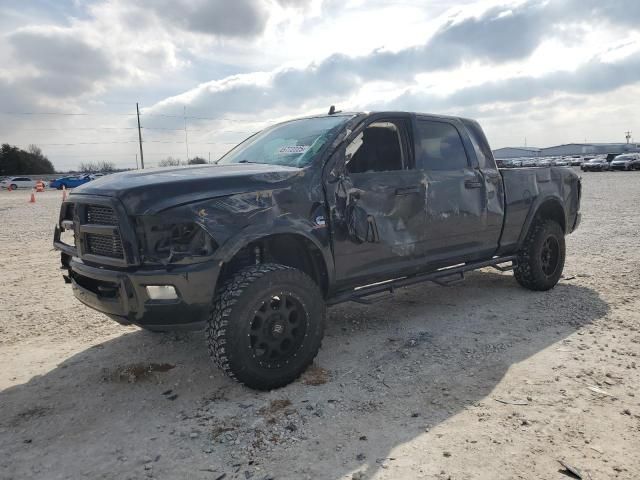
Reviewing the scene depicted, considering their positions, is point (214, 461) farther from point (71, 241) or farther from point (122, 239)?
point (71, 241)

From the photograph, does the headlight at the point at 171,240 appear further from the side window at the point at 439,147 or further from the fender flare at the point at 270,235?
the side window at the point at 439,147

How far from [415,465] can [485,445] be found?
442mm

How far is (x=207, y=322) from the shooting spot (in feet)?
11.1

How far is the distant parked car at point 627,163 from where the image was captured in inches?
1629

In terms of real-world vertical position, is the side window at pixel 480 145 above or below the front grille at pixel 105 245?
above

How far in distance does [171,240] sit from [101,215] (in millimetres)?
593

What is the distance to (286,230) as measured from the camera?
11.7 ft

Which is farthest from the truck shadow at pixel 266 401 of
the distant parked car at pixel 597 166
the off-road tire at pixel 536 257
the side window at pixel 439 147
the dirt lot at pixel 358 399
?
the distant parked car at pixel 597 166

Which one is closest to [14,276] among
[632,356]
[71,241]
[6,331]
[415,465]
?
[6,331]

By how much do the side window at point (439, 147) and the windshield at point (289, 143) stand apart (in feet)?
2.68

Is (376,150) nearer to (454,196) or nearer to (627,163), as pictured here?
(454,196)

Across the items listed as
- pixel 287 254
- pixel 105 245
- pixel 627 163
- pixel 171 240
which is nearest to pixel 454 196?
pixel 287 254

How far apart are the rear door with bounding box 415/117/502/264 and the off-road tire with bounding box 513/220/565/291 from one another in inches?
24.4

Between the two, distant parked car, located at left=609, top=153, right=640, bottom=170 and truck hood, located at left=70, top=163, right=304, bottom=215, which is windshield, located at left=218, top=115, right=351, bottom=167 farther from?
distant parked car, located at left=609, top=153, right=640, bottom=170
